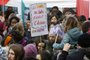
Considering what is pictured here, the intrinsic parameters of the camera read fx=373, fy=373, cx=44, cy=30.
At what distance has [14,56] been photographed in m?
5.96

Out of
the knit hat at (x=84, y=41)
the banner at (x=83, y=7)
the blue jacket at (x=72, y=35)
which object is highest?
the knit hat at (x=84, y=41)

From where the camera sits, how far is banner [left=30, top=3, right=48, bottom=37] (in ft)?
29.2

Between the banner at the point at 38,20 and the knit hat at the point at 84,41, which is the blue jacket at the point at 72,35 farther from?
the banner at the point at 38,20

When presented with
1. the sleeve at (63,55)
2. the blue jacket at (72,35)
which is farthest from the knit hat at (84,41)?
the blue jacket at (72,35)

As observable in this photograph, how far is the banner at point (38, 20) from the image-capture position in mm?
8906

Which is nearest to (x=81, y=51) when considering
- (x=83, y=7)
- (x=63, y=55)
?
(x=63, y=55)

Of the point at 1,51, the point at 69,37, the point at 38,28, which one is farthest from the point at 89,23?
the point at 1,51

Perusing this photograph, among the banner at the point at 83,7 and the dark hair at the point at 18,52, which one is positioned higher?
the dark hair at the point at 18,52

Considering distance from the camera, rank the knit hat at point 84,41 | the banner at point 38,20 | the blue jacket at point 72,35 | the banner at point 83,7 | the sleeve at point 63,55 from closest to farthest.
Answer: the knit hat at point 84,41 → the sleeve at point 63,55 → the blue jacket at point 72,35 → the banner at point 38,20 → the banner at point 83,7

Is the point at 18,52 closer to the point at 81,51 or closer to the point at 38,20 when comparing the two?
the point at 81,51

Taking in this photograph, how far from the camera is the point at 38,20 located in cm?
902

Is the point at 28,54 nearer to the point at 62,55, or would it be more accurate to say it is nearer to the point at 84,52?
the point at 62,55

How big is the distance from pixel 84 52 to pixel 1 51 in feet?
4.96

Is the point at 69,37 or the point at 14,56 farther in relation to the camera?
the point at 69,37
